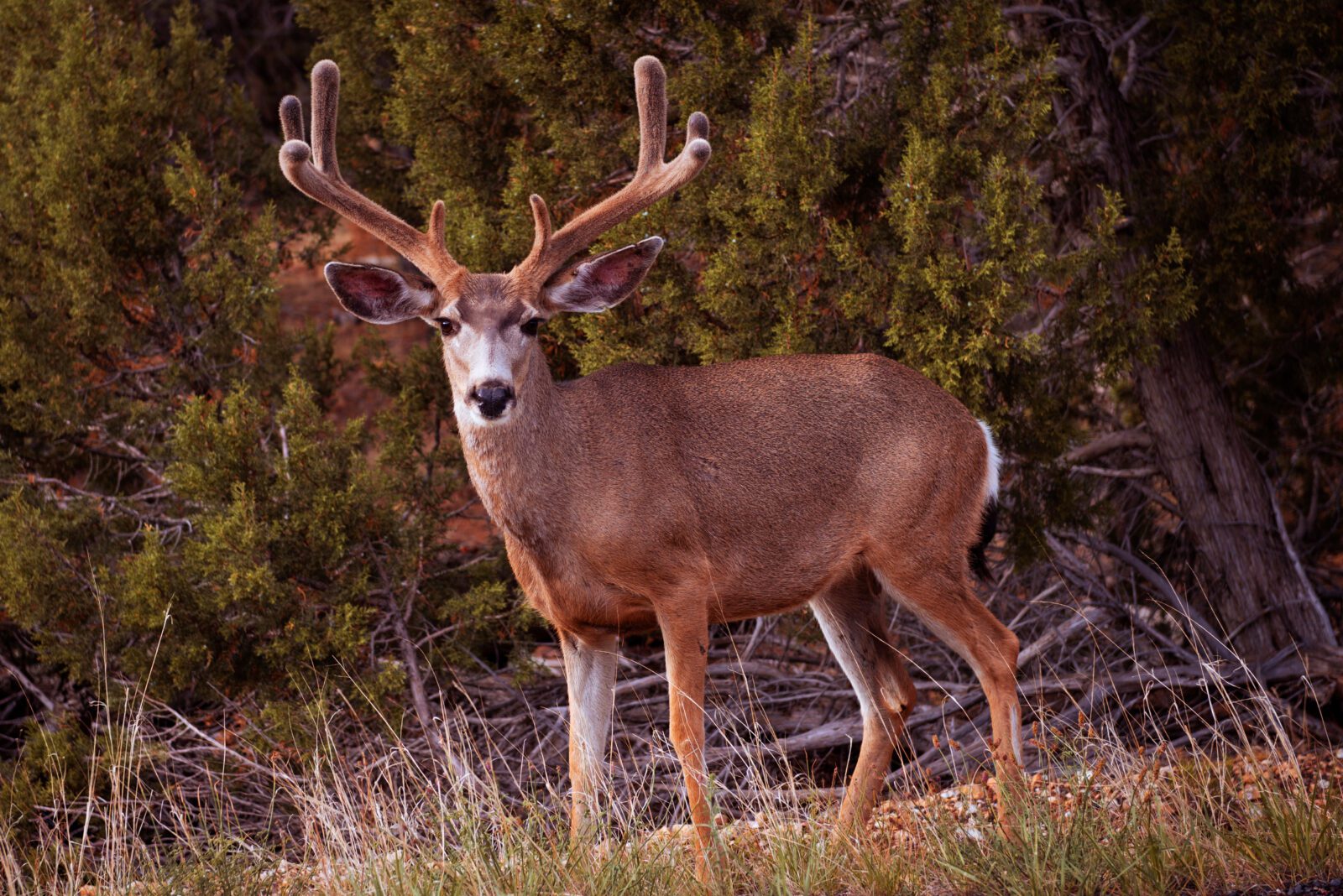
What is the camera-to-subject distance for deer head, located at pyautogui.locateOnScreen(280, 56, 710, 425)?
5.61m

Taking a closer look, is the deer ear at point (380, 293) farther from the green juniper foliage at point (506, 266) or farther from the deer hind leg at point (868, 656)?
the deer hind leg at point (868, 656)

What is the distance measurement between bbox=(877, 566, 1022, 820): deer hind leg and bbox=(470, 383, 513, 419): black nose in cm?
187

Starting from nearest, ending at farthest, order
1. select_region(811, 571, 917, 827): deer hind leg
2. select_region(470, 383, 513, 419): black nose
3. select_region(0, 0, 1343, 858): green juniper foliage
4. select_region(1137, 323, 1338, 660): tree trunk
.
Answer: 1. select_region(470, 383, 513, 419): black nose
2. select_region(811, 571, 917, 827): deer hind leg
3. select_region(0, 0, 1343, 858): green juniper foliage
4. select_region(1137, 323, 1338, 660): tree trunk

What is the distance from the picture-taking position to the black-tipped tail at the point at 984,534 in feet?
21.3

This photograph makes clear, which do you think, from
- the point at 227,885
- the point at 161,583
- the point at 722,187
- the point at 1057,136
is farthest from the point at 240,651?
the point at 1057,136

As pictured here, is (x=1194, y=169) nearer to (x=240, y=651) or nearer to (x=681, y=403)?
(x=681, y=403)

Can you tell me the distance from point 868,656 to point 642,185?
236 centimetres

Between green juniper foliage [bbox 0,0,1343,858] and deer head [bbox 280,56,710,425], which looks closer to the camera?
deer head [bbox 280,56,710,425]

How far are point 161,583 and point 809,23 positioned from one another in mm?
4158

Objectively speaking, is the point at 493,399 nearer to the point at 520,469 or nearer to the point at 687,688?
the point at 520,469

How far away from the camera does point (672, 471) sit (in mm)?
6000

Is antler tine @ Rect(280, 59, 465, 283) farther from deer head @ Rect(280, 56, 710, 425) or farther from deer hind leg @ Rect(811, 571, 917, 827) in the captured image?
deer hind leg @ Rect(811, 571, 917, 827)

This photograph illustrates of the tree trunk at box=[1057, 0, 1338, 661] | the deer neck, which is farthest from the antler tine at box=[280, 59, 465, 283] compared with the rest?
the tree trunk at box=[1057, 0, 1338, 661]

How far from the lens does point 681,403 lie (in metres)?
6.23
